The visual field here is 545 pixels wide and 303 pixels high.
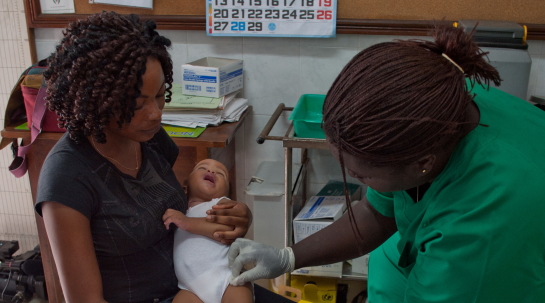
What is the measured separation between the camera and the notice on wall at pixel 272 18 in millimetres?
2150

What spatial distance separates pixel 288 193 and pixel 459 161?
109 centimetres

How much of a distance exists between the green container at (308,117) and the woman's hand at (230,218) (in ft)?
1.80

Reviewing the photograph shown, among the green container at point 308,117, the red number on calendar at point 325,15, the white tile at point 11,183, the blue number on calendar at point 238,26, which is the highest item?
the red number on calendar at point 325,15

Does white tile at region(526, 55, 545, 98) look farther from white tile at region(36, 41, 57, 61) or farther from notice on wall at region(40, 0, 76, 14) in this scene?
white tile at region(36, 41, 57, 61)

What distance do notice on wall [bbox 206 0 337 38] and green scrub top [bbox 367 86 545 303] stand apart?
130cm

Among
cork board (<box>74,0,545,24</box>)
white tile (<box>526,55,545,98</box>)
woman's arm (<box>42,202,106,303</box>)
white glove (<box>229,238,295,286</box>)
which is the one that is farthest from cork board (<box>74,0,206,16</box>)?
white tile (<box>526,55,545,98</box>)

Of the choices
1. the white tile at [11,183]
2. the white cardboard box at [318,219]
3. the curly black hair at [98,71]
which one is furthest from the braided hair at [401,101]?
the white tile at [11,183]

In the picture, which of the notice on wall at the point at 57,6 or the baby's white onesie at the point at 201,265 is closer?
the baby's white onesie at the point at 201,265

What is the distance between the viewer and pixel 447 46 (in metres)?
0.88

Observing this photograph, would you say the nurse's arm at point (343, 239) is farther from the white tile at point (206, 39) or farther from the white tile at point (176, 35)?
the white tile at point (176, 35)

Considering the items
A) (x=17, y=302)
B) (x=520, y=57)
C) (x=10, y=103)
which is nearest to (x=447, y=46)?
(x=520, y=57)

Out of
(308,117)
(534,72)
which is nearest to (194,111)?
(308,117)

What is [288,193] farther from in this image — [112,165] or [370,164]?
[370,164]

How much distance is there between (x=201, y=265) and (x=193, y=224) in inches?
4.7
